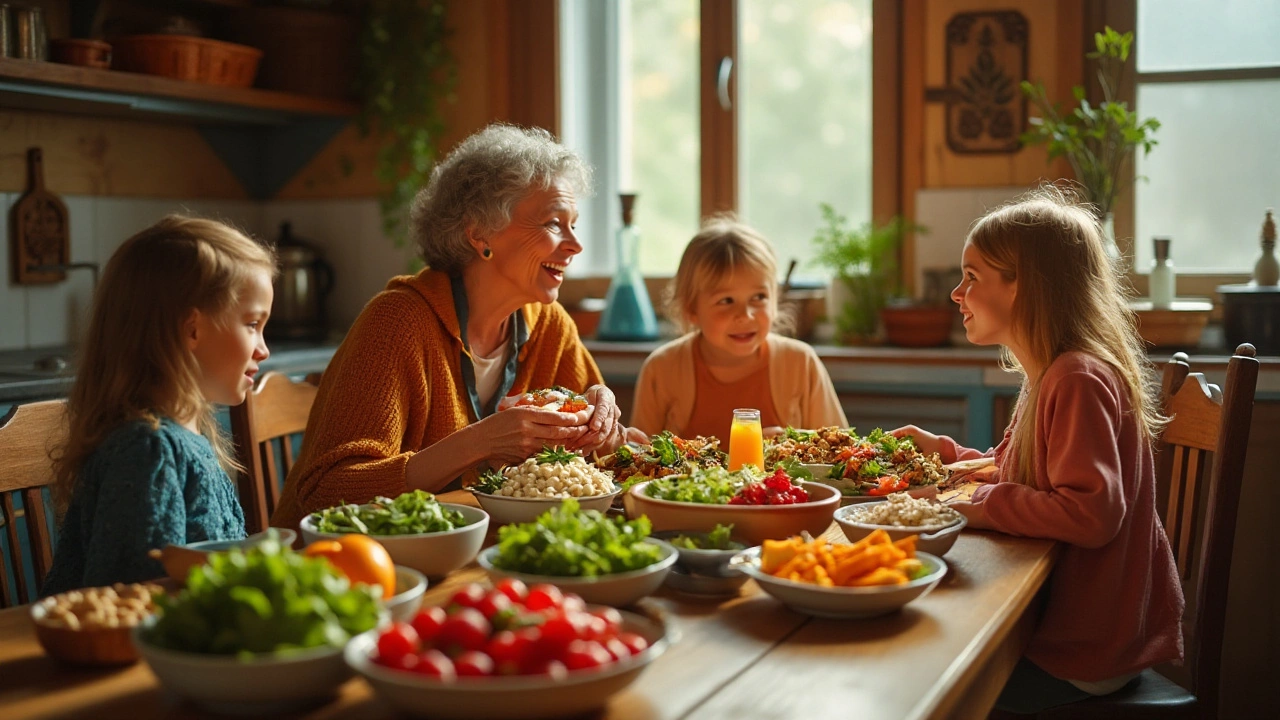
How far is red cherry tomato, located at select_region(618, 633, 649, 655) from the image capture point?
41.4 inches

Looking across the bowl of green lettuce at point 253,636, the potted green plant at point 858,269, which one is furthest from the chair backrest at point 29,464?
the potted green plant at point 858,269

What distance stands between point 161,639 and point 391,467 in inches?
39.6

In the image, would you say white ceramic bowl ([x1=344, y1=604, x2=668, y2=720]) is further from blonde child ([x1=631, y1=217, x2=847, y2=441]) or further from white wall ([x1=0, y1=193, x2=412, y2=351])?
white wall ([x1=0, y1=193, x2=412, y2=351])

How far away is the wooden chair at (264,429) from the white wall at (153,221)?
103 cm

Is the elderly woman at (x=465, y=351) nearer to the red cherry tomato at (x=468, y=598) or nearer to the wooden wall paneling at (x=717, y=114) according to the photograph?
the red cherry tomato at (x=468, y=598)

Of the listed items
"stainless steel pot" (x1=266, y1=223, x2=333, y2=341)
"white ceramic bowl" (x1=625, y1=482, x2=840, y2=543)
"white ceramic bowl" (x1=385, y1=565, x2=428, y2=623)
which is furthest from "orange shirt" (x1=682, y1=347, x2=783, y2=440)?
"stainless steel pot" (x1=266, y1=223, x2=333, y2=341)

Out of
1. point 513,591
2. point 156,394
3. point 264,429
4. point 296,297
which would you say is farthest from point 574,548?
point 296,297

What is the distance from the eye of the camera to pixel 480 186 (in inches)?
96.3

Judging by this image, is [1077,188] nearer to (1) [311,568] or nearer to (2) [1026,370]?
(2) [1026,370]

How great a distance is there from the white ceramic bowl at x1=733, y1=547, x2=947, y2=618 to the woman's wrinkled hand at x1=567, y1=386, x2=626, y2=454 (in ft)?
2.74

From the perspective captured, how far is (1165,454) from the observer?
121 inches

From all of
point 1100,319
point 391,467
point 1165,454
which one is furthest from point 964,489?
point 1165,454

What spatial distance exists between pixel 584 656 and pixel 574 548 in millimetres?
290

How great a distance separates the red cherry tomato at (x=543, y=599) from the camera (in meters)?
1.08
